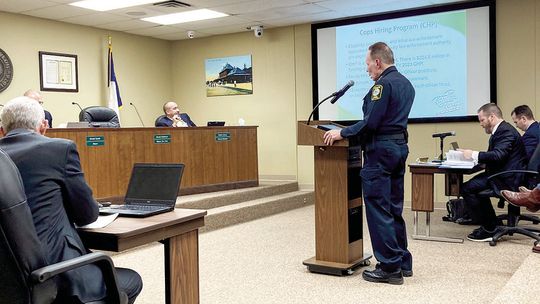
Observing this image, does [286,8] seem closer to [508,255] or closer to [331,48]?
[331,48]

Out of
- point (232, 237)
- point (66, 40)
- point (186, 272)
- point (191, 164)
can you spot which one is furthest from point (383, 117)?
point (66, 40)

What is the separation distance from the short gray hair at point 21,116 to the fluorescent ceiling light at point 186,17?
5129 mm

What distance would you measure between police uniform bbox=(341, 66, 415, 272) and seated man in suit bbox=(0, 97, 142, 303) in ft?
6.77

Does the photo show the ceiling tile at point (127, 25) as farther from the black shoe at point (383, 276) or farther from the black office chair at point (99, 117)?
the black shoe at point (383, 276)

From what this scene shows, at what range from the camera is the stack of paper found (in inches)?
189

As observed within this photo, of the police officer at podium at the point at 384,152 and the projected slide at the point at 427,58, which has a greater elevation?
the projected slide at the point at 427,58

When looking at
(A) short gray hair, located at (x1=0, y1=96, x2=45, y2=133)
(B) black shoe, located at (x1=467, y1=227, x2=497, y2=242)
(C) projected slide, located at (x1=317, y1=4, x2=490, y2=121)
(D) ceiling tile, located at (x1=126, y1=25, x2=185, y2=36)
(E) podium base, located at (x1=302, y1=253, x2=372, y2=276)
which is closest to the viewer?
(A) short gray hair, located at (x1=0, y1=96, x2=45, y2=133)

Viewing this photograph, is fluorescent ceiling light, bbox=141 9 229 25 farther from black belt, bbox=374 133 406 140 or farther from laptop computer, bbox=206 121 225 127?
black belt, bbox=374 133 406 140

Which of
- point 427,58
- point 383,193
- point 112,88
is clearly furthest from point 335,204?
point 112,88

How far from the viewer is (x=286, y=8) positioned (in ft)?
22.6

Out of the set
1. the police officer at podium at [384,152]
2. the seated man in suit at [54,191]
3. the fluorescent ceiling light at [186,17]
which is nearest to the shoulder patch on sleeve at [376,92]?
the police officer at podium at [384,152]

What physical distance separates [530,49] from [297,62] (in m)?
3.22

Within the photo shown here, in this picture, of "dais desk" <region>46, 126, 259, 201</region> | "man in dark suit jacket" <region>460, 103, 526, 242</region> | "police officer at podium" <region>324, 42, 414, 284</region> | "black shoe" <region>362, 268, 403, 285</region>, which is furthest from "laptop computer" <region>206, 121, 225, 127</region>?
"black shoe" <region>362, 268, 403, 285</region>

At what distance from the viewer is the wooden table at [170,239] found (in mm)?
2141
